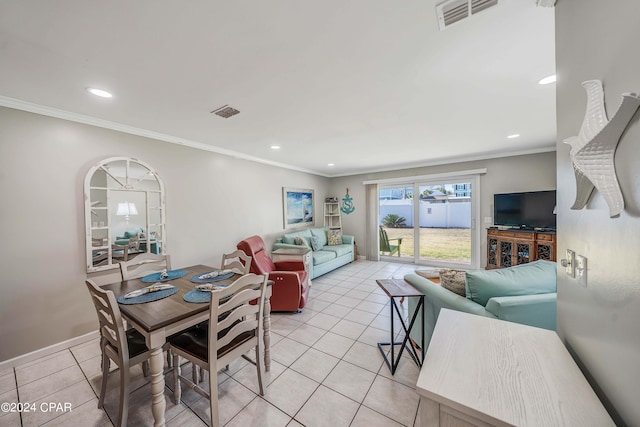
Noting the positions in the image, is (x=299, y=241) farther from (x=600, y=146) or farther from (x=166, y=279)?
(x=600, y=146)

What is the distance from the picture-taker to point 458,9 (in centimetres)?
115

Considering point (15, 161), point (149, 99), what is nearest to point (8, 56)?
point (149, 99)

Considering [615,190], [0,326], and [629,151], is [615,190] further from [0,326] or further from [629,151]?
[0,326]

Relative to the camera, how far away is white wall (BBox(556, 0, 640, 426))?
0.60 meters

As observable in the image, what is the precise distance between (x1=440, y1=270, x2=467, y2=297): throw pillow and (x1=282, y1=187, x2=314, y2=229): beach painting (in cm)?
364

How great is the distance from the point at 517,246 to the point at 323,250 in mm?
3608

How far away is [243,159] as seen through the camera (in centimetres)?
408

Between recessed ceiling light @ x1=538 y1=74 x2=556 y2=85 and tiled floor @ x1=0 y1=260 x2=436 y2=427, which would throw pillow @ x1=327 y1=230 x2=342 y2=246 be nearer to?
tiled floor @ x1=0 y1=260 x2=436 y2=427

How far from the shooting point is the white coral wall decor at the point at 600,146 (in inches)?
23.5

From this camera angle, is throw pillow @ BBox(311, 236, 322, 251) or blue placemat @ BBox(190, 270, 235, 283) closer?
blue placemat @ BBox(190, 270, 235, 283)

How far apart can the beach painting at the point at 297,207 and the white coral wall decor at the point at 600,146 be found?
14.9 feet

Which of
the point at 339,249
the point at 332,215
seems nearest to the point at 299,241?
the point at 339,249

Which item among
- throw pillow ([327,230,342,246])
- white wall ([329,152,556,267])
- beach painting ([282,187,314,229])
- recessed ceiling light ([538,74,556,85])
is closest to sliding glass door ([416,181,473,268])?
white wall ([329,152,556,267])

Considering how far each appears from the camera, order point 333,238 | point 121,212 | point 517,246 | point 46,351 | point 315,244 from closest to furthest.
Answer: point 46,351 < point 121,212 < point 517,246 < point 315,244 < point 333,238
